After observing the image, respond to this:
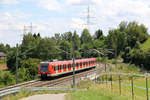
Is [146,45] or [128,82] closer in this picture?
[128,82]

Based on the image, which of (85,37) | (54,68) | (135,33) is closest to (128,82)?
(54,68)

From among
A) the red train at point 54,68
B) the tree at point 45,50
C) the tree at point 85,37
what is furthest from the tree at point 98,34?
the red train at point 54,68

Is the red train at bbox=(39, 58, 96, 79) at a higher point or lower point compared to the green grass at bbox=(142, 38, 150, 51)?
lower

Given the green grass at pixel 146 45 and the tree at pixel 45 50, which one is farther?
the green grass at pixel 146 45

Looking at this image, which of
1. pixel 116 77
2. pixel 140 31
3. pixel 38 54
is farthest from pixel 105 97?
pixel 140 31

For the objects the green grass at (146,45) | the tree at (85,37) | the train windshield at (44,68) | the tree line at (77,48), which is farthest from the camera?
the tree at (85,37)

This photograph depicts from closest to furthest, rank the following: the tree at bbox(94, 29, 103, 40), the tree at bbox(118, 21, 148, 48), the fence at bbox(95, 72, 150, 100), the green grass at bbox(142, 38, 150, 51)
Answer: the fence at bbox(95, 72, 150, 100), the green grass at bbox(142, 38, 150, 51), the tree at bbox(118, 21, 148, 48), the tree at bbox(94, 29, 103, 40)

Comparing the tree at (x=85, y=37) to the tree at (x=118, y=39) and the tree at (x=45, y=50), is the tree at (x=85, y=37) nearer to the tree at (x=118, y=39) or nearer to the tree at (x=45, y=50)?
the tree at (x=118, y=39)

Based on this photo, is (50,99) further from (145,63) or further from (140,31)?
(140,31)

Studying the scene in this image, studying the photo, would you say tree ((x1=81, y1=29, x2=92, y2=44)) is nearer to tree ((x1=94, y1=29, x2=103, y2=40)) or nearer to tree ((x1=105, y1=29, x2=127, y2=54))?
tree ((x1=94, y1=29, x2=103, y2=40))

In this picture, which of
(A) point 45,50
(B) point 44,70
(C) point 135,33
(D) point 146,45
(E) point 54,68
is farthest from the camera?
(C) point 135,33

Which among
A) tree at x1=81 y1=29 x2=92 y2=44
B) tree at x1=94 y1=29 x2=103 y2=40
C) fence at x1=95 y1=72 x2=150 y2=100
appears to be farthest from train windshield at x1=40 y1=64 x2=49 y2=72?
tree at x1=94 y1=29 x2=103 y2=40

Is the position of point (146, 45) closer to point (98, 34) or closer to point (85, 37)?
point (85, 37)

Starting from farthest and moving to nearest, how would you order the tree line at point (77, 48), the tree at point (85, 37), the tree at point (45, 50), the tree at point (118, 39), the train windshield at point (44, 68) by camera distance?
the tree at point (85, 37)
the tree at point (118, 39)
the tree at point (45, 50)
the tree line at point (77, 48)
the train windshield at point (44, 68)
